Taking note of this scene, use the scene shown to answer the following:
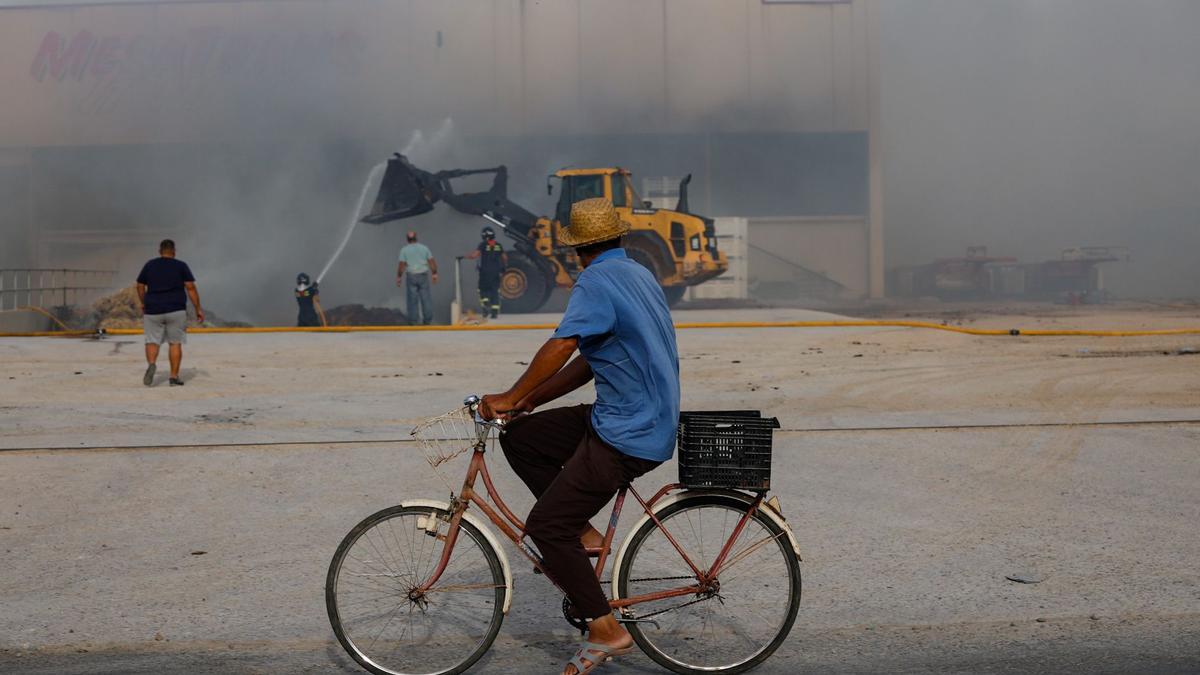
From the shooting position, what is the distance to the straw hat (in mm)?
4094

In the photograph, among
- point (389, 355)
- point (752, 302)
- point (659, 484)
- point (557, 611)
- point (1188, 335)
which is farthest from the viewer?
point (752, 302)

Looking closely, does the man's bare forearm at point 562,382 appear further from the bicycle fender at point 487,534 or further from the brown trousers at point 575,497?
the bicycle fender at point 487,534

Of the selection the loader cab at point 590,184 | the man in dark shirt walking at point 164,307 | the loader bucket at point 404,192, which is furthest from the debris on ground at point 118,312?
the man in dark shirt walking at point 164,307

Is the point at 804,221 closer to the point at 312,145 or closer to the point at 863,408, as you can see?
the point at 312,145

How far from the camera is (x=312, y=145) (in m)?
39.5

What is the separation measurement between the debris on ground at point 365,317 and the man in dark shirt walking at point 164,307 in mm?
13650

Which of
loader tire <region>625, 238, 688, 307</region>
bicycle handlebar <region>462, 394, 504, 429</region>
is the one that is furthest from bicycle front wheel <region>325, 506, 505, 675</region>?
loader tire <region>625, 238, 688, 307</region>

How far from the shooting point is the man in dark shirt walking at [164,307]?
12.5 metres

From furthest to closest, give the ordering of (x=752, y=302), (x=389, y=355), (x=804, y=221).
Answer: (x=804, y=221)
(x=752, y=302)
(x=389, y=355)

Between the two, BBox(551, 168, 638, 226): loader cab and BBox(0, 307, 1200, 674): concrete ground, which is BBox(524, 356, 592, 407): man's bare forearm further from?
BBox(551, 168, 638, 226): loader cab

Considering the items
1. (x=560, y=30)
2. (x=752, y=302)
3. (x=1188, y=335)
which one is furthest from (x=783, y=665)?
(x=560, y=30)

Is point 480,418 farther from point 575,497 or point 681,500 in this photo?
point 681,500

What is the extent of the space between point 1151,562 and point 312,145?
36233mm

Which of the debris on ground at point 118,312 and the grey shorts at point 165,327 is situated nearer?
the grey shorts at point 165,327
